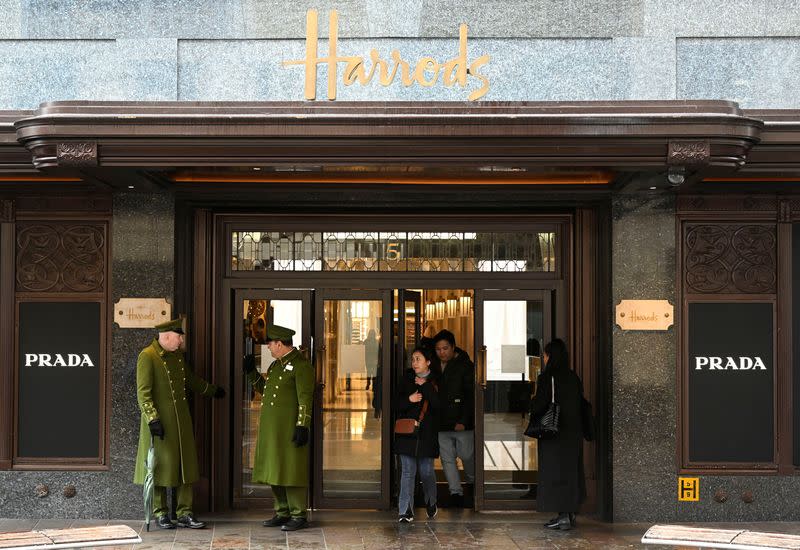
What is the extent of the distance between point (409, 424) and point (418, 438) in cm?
17

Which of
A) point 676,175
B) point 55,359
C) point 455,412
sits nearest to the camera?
point 676,175

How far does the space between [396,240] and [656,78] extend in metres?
3.04

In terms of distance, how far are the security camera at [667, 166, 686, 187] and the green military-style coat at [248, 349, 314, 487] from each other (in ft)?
12.1

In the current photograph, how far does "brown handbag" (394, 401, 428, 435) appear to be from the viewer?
412 inches

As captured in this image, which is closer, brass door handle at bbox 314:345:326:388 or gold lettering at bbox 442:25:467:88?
gold lettering at bbox 442:25:467:88

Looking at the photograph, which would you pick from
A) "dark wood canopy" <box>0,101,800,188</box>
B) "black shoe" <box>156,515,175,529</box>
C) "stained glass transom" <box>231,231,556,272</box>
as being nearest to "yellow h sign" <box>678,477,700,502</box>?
"stained glass transom" <box>231,231,556,272</box>

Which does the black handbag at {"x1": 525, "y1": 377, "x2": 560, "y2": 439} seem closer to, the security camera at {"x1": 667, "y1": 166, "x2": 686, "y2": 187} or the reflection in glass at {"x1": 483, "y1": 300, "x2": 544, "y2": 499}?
the reflection in glass at {"x1": 483, "y1": 300, "x2": 544, "y2": 499}

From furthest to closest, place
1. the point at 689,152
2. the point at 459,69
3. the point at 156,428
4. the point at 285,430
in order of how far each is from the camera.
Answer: the point at 285,430 → the point at 156,428 → the point at 459,69 → the point at 689,152

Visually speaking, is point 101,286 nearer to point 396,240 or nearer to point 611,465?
point 396,240

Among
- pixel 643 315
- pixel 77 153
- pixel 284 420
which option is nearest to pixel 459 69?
pixel 643 315

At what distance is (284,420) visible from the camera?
1010 cm

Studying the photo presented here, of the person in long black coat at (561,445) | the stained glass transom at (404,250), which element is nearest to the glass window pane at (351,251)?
the stained glass transom at (404,250)

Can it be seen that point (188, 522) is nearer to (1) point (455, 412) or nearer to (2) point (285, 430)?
(2) point (285, 430)

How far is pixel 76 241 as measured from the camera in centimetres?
1056
